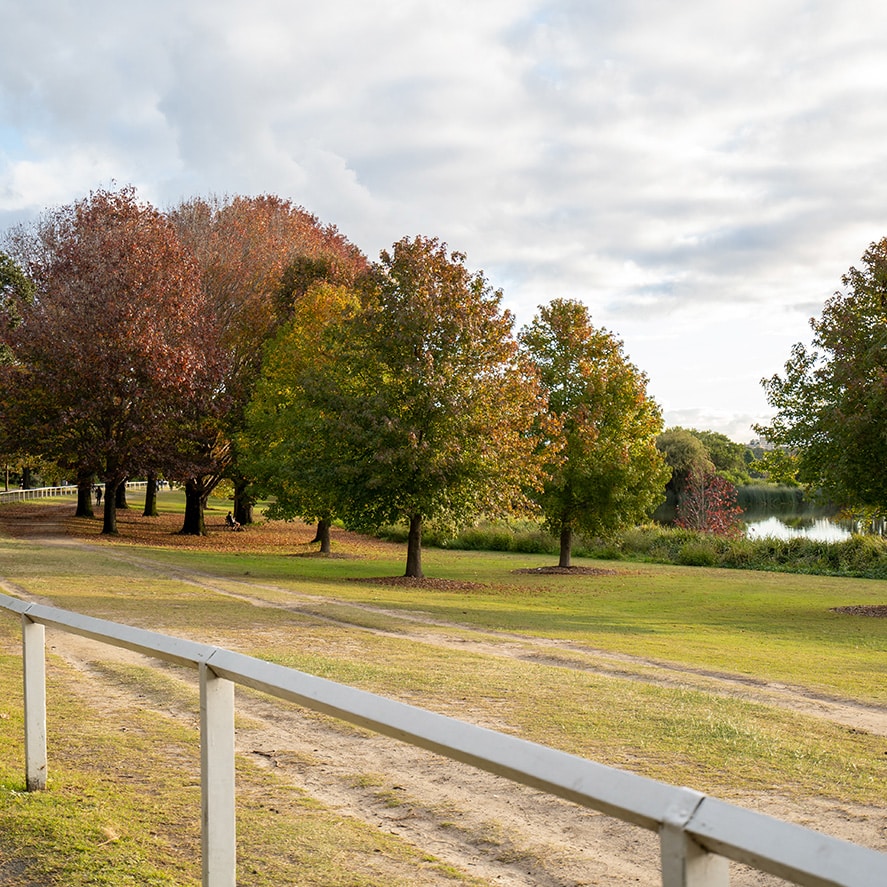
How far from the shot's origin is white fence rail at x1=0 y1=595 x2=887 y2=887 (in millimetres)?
1617

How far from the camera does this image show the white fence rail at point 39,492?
58344 millimetres

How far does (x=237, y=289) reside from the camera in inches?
1554

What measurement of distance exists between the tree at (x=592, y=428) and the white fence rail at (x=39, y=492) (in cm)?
3459

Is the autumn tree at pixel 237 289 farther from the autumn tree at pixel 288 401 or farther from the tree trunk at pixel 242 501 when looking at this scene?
the autumn tree at pixel 288 401

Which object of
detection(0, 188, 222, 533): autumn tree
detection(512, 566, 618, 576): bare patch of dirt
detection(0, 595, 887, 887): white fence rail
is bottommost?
detection(512, 566, 618, 576): bare patch of dirt

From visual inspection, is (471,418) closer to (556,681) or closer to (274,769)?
(556,681)

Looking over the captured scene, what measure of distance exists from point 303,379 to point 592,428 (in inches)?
362

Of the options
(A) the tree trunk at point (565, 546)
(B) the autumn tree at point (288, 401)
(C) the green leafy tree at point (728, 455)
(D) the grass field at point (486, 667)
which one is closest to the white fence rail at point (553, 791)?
(D) the grass field at point (486, 667)

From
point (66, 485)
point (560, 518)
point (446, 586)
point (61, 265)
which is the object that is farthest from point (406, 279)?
point (66, 485)

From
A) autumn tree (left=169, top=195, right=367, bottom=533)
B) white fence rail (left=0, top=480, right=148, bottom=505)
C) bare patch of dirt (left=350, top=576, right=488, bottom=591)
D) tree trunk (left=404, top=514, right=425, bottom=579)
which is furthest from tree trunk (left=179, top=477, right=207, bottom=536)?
white fence rail (left=0, top=480, right=148, bottom=505)

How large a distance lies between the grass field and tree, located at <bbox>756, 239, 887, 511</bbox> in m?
3.06

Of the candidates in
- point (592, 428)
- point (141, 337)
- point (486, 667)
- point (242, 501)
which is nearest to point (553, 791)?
point (486, 667)

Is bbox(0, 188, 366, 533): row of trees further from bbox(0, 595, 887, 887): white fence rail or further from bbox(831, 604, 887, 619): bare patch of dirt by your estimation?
bbox(0, 595, 887, 887): white fence rail

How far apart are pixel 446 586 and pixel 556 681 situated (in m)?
14.3
